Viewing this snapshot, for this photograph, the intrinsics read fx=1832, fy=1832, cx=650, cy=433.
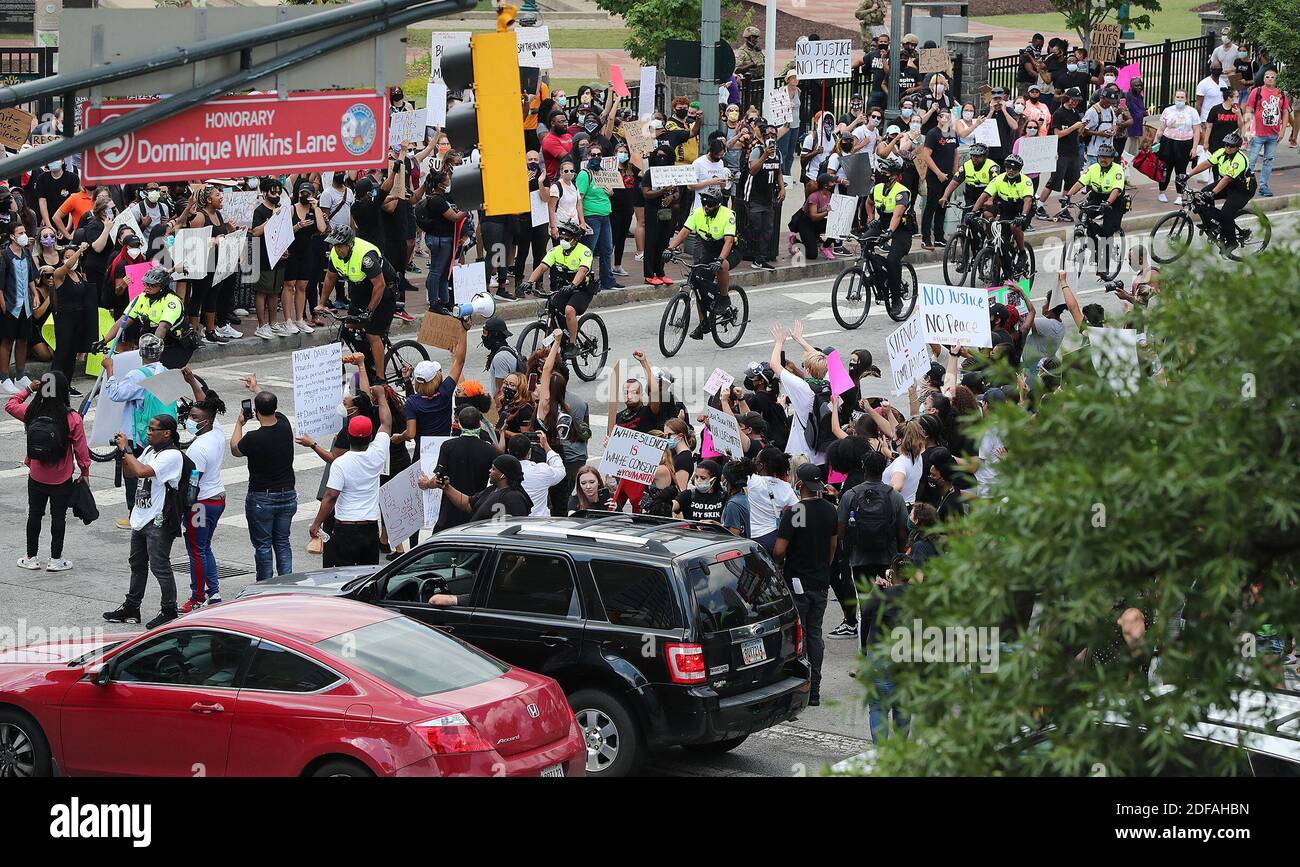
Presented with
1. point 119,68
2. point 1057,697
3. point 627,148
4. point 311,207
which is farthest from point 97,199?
point 1057,697

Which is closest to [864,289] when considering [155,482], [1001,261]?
[1001,261]

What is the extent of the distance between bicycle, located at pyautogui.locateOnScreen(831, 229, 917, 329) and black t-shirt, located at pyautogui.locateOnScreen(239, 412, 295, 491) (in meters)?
10.0

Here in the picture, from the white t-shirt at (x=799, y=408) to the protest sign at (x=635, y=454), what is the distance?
146cm

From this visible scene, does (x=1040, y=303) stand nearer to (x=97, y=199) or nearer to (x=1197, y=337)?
(x=97, y=199)

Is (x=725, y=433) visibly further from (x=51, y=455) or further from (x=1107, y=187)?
(x=1107, y=187)

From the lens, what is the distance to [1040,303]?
24422 mm

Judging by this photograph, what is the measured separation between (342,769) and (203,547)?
5.18 meters

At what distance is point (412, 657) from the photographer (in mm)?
9820

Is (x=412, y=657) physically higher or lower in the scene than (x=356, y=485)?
lower

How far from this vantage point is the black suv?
35.1 feet

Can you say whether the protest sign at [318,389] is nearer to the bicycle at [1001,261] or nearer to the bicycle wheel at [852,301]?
the bicycle wheel at [852,301]

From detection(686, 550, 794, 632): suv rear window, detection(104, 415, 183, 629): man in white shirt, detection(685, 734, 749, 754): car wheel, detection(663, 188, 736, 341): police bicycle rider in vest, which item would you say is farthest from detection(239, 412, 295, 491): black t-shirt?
detection(663, 188, 736, 341): police bicycle rider in vest

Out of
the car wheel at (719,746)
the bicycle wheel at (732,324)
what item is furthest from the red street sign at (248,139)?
the bicycle wheel at (732,324)
